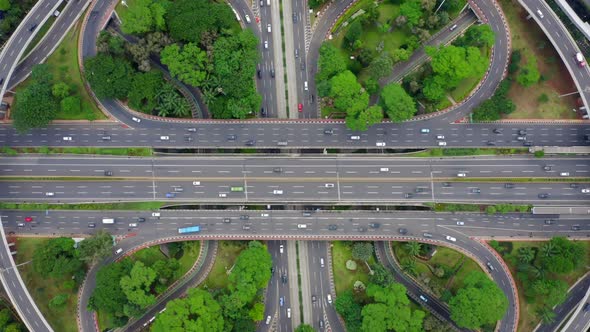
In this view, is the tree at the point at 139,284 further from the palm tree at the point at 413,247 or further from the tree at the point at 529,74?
the tree at the point at 529,74

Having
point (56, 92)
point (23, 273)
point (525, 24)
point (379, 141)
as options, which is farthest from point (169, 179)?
point (525, 24)

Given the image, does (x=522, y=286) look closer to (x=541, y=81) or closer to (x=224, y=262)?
(x=541, y=81)

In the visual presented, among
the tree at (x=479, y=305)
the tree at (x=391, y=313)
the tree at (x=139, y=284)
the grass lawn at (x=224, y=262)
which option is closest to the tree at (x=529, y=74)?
the tree at (x=479, y=305)

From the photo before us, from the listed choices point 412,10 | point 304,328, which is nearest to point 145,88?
point 412,10

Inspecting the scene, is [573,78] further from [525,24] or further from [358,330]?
[358,330]

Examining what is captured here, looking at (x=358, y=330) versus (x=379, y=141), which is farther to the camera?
(x=379, y=141)

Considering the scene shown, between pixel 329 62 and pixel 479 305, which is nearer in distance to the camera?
pixel 479 305
